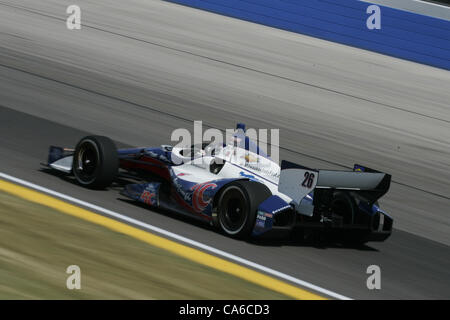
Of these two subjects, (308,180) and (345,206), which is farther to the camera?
(345,206)

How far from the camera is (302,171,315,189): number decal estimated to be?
834 cm

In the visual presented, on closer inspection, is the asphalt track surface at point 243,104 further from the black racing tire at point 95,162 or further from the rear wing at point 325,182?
the rear wing at point 325,182

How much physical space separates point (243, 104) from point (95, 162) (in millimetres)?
7771

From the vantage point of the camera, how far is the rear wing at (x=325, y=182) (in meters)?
8.39

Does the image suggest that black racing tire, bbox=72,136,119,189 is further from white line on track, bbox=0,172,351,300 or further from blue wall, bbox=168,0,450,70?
blue wall, bbox=168,0,450,70

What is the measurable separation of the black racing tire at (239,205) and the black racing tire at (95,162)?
1541 millimetres

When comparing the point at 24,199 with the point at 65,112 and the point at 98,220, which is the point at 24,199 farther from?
the point at 65,112

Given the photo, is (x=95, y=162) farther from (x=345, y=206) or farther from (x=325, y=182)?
(x=345, y=206)

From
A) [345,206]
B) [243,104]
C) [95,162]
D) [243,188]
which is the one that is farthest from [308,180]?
[243,104]

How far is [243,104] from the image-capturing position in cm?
1698

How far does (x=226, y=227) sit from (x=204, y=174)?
29.1 inches
